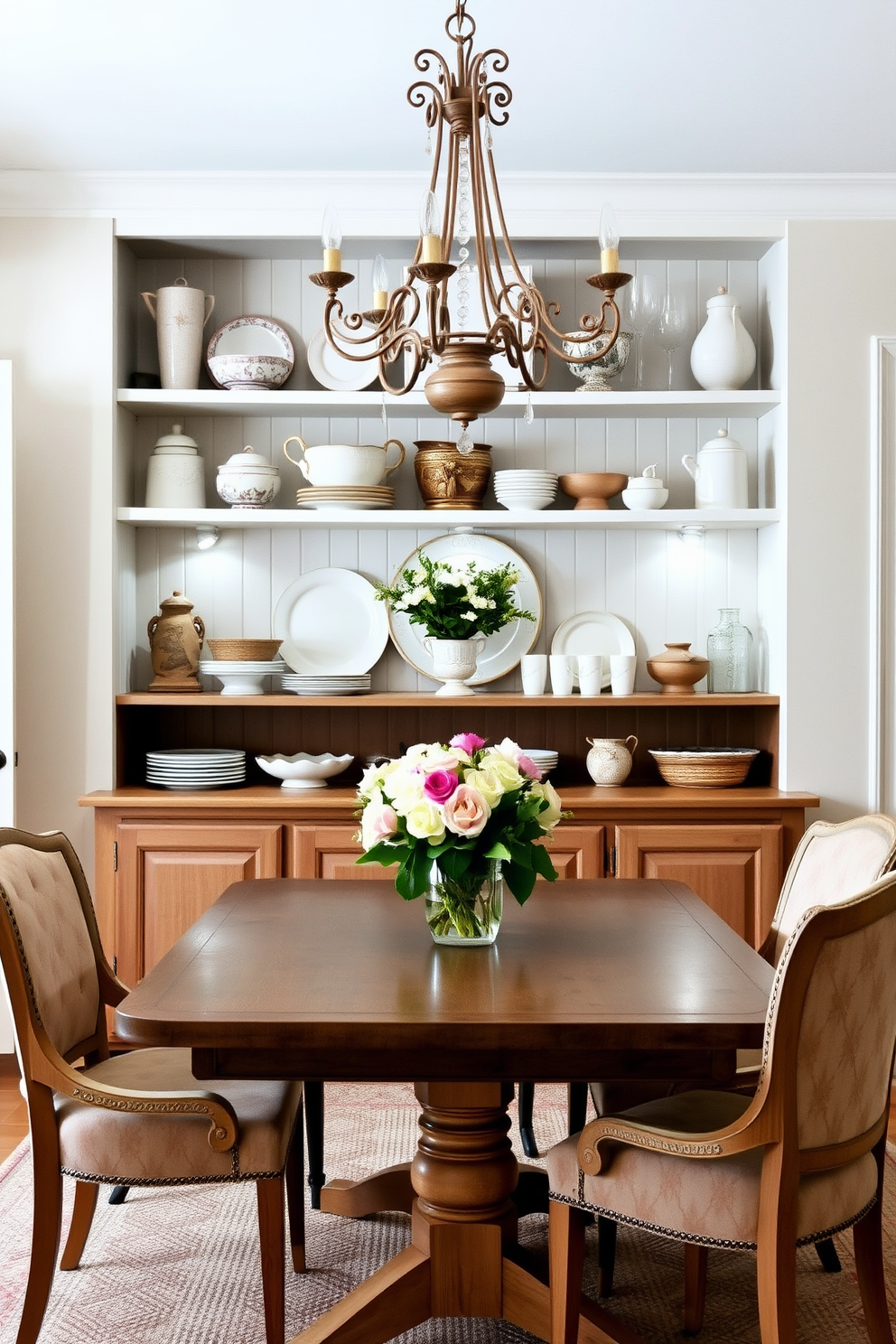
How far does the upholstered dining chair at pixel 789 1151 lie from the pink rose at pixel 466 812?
49 cm

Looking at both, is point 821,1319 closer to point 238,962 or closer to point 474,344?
point 238,962

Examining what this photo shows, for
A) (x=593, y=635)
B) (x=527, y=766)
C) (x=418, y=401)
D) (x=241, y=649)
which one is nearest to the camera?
(x=527, y=766)

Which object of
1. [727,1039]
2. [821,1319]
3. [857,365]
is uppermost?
[857,365]

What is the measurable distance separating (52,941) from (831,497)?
102 inches

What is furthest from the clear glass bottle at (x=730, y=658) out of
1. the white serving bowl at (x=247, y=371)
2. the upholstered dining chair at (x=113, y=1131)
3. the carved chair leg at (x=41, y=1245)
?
the carved chair leg at (x=41, y=1245)

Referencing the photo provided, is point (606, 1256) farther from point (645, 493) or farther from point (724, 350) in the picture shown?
point (724, 350)

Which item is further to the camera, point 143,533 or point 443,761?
point 143,533

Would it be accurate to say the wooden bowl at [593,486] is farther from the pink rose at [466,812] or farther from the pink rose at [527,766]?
the pink rose at [466,812]

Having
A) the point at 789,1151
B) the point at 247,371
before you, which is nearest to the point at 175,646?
the point at 247,371

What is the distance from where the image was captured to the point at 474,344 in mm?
1963

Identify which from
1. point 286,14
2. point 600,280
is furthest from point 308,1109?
point 286,14

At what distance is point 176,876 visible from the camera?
343cm

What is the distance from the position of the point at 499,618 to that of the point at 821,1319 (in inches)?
76.0

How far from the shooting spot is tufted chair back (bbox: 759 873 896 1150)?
5.30ft
